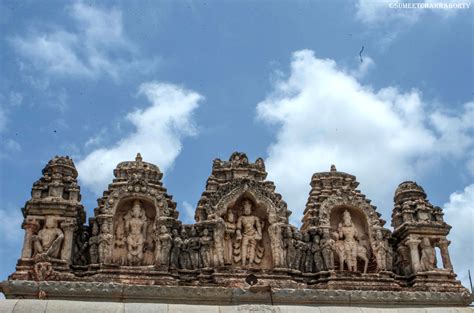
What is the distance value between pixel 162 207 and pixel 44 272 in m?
3.59

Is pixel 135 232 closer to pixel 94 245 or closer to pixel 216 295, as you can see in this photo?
pixel 94 245

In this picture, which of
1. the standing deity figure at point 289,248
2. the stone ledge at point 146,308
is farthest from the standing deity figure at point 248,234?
the stone ledge at point 146,308

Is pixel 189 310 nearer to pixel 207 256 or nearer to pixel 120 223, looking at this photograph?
pixel 207 256

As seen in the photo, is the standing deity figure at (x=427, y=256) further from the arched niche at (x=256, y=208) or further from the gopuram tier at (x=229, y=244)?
the arched niche at (x=256, y=208)

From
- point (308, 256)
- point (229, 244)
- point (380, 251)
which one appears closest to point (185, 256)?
point (229, 244)

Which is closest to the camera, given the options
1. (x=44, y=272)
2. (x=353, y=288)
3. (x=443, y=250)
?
(x=44, y=272)

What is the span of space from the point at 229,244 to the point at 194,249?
3.28 feet

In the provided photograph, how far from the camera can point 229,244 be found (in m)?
17.6

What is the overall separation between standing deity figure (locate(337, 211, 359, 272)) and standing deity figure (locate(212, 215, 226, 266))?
346 centimetres

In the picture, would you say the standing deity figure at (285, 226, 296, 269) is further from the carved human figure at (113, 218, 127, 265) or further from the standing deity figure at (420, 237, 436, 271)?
the carved human figure at (113, 218, 127, 265)

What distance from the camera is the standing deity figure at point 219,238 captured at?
1705 centimetres

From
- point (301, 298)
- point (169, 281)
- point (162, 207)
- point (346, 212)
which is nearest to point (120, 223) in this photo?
point (162, 207)

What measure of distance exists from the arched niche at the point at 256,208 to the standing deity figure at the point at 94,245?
334 cm

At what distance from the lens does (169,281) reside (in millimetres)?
16312
